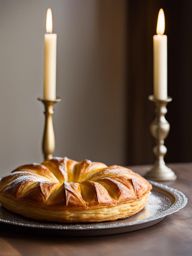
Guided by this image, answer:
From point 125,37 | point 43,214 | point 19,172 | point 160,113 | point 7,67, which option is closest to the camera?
point 43,214

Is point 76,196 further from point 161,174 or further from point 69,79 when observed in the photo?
point 69,79

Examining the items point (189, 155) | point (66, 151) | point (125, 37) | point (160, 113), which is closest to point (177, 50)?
point (125, 37)

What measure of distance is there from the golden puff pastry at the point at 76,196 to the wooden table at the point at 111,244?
1.6 inches

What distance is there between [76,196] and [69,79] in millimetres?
1693

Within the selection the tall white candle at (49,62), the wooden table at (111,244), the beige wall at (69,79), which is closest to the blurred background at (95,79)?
the beige wall at (69,79)

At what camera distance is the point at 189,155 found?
2.74 meters

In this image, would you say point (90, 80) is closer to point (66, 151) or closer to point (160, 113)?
point (66, 151)

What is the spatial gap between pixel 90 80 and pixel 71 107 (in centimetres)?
15

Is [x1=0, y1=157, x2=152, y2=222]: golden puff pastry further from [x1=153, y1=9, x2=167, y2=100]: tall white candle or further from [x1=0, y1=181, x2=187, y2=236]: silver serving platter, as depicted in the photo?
[x1=153, y1=9, x2=167, y2=100]: tall white candle

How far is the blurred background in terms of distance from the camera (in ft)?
8.87

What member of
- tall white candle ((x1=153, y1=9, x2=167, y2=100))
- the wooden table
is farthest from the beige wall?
the wooden table

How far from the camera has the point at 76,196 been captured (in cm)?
A: 114

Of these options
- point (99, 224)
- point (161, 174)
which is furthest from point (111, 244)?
point (161, 174)

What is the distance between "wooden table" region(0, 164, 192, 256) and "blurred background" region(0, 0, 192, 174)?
1588 mm
